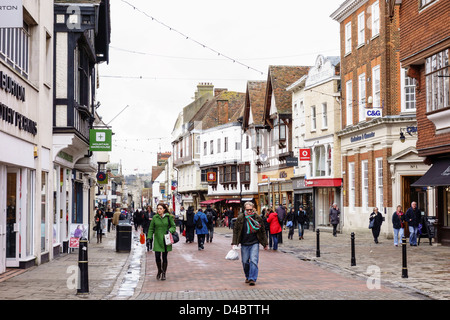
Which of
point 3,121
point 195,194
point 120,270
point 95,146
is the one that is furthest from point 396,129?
point 195,194

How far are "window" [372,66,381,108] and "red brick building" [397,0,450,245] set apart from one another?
8.71m

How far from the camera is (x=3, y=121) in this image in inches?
602

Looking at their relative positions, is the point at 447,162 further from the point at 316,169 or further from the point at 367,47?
the point at 316,169

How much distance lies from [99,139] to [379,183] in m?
15.1

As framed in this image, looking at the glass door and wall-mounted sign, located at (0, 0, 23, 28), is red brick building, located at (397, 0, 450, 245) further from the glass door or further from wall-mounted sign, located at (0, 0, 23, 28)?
wall-mounted sign, located at (0, 0, 23, 28)

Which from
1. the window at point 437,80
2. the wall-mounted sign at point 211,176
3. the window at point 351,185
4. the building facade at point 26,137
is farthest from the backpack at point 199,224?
the wall-mounted sign at point 211,176

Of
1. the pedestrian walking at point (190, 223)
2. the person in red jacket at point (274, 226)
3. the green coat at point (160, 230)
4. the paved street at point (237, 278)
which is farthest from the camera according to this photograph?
the pedestrian walking at point (190, 223)

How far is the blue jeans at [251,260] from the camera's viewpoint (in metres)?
14.2

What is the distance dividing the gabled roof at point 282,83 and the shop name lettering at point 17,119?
110 ft

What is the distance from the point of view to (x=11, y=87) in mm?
15836

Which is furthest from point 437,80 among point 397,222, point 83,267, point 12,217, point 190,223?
point 83,267

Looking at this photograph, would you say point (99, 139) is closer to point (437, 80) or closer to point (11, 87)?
point (11, 87)

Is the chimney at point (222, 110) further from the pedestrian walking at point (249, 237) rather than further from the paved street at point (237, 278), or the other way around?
the pedestrian walking at point (249, 237)

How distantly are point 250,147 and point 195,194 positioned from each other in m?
17.7
